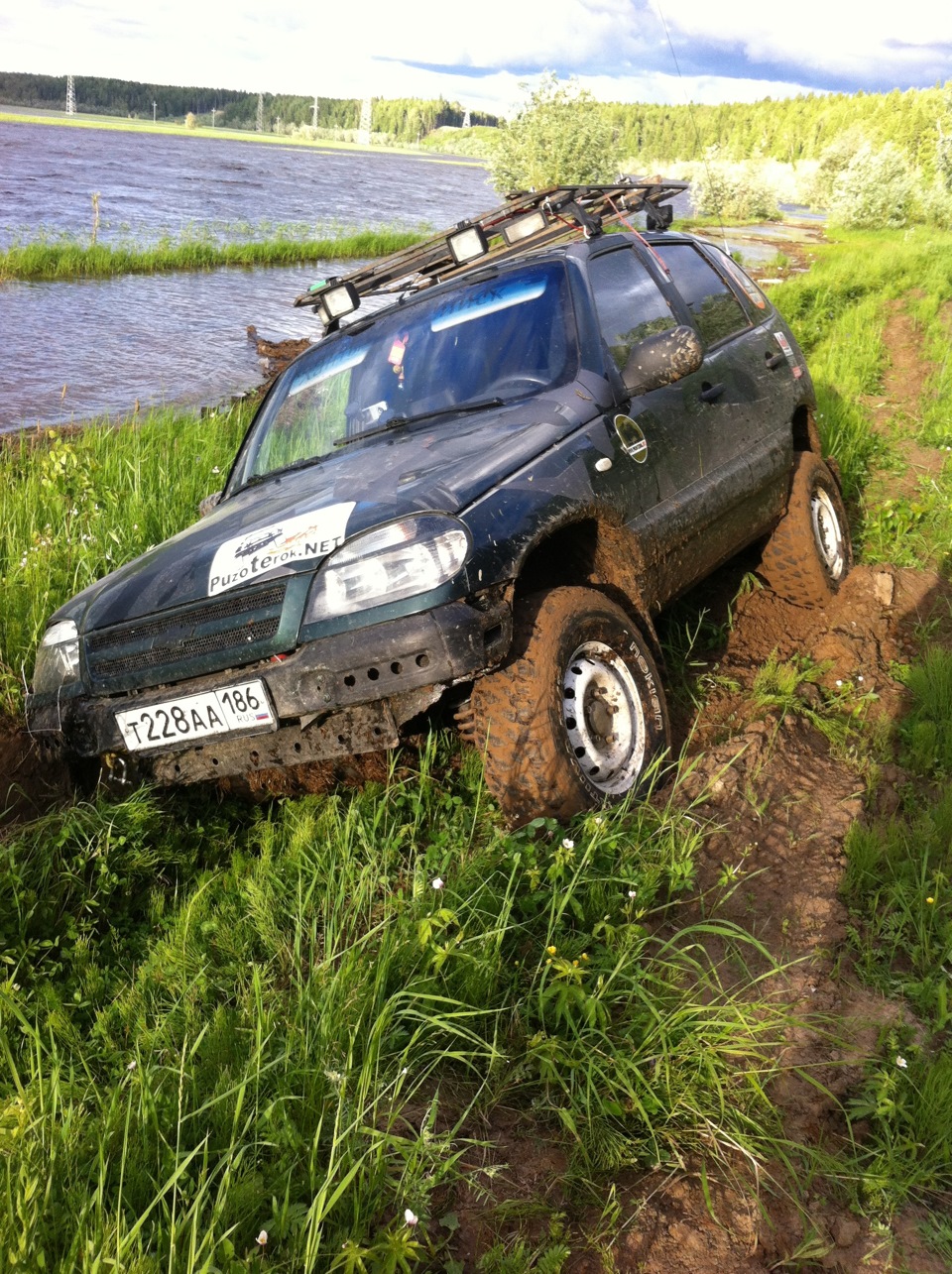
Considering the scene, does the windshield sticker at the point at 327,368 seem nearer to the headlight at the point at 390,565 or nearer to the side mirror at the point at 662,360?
the side mirror at the point at 662,360

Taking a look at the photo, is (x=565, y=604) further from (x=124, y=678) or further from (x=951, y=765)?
(x=951, y=765)

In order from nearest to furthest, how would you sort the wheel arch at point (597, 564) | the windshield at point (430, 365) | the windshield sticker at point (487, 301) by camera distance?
the wheel arch at point (597, 564), the windshield at point (430, 365), the windshield sticker at point (487, 301)

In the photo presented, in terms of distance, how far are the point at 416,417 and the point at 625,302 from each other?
3.54 ft

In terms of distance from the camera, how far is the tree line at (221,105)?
504 ft

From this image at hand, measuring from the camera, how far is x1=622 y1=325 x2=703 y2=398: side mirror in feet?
12.1

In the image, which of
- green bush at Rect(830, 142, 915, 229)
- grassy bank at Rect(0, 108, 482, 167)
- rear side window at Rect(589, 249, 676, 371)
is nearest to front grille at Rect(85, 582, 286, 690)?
rear side window at Rect(589, 249, 676, 371)

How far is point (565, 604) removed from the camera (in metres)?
3.16

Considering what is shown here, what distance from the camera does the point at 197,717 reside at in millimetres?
3094

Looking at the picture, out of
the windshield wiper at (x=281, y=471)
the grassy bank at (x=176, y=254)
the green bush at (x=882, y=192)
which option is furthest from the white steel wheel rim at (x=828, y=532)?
the green bush at (x=882, y=192)

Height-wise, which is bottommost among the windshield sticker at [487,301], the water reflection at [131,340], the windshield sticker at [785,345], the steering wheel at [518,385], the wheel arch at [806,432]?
the water reflection at [131,340]

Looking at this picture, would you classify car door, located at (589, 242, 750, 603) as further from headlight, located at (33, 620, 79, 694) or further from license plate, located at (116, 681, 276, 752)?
headlight, located at (33, 620, 79, 694)

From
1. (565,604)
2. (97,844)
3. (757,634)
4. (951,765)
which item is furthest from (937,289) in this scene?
(97,844)

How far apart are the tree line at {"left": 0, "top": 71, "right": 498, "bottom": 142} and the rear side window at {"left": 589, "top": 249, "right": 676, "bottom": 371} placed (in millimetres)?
167780

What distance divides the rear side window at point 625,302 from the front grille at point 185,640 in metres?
1.78
